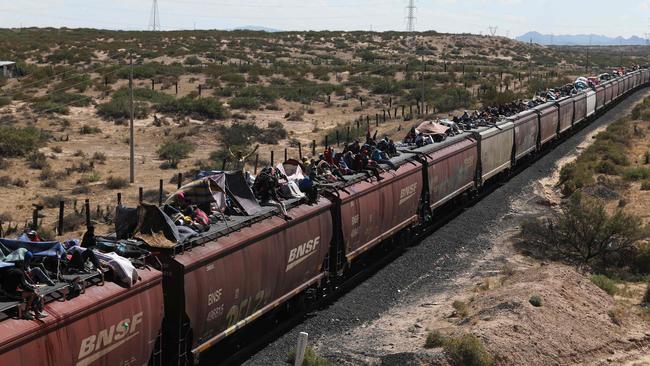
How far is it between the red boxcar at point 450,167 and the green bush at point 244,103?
29.3 meters

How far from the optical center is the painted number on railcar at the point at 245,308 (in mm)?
14156

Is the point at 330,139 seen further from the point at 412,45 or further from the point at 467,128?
the point at 412,45

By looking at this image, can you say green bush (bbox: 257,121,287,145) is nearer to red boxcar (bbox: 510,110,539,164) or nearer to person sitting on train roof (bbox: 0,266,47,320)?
red boxcar (bbox: 510,110,539,164)

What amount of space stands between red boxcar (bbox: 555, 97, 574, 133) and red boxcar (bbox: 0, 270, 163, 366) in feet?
130

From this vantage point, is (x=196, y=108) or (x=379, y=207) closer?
(x=379, y=207)

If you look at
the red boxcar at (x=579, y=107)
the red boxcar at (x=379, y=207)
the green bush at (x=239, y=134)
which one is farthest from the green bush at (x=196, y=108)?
the red boxcar at (x=379, y=207)

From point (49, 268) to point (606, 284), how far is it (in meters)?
15.4

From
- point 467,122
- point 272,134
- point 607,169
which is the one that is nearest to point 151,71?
point 272,134

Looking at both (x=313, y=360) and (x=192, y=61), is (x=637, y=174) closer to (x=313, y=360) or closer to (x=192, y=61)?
(x=313, y=360)

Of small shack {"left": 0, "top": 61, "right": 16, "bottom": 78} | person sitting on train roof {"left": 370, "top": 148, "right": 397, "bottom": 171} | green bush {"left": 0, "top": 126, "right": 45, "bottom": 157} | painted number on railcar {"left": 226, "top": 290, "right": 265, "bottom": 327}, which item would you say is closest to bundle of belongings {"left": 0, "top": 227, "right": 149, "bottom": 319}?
painted number on railcar {"left": 226, "top": 290, "right": 265, "bottom": 327}

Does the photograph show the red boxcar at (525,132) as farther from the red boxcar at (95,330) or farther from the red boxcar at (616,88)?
the red boxcar at (616,88)

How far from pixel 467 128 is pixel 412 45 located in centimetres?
10512

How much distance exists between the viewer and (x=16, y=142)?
1483 inches

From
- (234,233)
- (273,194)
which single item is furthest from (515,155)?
(234,233)
